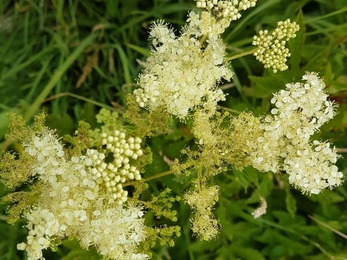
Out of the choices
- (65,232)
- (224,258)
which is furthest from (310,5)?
(65,232)

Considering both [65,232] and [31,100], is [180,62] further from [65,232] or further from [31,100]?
[31,100]

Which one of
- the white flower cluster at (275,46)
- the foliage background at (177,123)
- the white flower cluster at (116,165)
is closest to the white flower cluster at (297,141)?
the white flower cluster at (275,46)

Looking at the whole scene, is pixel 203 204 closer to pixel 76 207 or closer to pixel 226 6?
pixel 76 207

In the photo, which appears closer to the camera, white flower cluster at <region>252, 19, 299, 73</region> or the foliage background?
white flower cluster at <region>252, 19, 299, 73</region>

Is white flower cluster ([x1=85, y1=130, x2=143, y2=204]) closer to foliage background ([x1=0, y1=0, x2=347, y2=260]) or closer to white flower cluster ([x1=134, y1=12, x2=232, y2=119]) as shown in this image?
white flower cluster ([x1=134, y1=12, x2=232, y2=119])

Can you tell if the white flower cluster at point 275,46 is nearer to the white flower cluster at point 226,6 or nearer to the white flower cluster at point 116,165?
the white flower cluster at point 226,6

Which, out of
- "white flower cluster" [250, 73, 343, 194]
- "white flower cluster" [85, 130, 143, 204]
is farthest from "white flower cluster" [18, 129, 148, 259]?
"white flower cluster" [250, 73, 343, 194]
